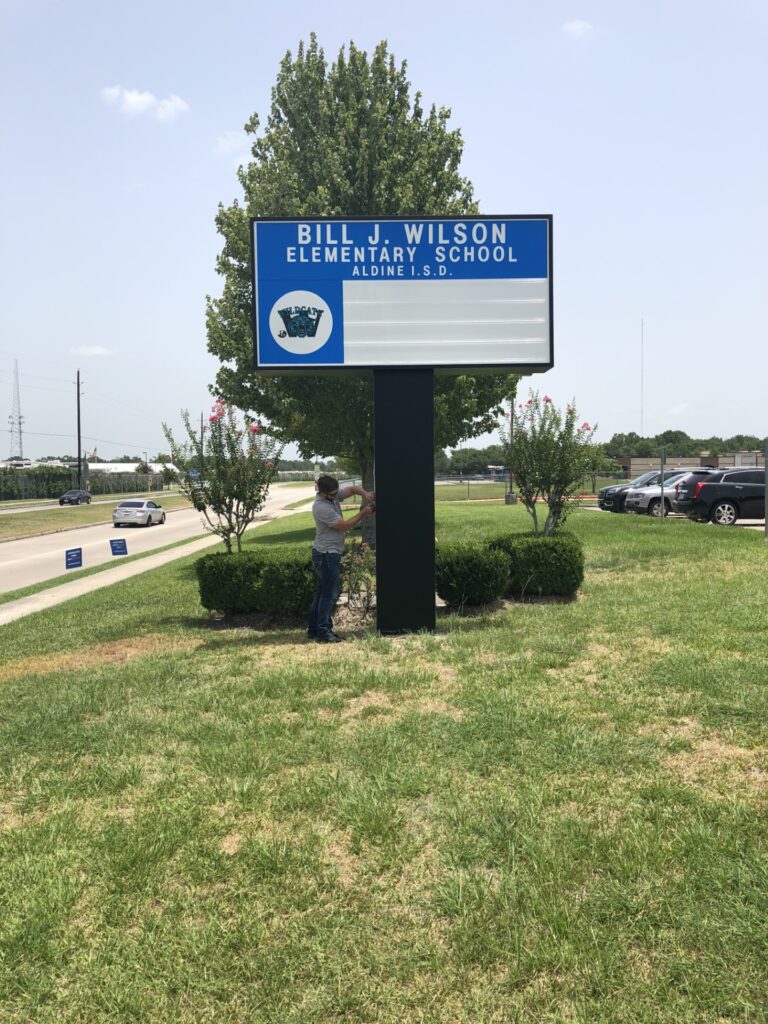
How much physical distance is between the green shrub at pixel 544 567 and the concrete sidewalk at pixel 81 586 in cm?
768

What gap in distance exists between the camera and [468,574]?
887 cm

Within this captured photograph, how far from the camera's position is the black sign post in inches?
309

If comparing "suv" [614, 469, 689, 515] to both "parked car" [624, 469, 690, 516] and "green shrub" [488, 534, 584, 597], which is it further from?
"green shrub" [488, 534, 584, 597]

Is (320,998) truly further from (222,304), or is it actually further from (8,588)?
(222,304)

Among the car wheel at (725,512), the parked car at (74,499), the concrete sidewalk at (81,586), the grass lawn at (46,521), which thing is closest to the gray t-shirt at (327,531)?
the concrete sidewalk at (81,586)

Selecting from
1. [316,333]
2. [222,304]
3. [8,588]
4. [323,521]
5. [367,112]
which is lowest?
[8,588]

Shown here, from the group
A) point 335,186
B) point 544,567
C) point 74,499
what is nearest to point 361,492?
point 544,567

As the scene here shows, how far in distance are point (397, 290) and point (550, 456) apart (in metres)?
4.17

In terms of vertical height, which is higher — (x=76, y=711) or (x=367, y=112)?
(x=367, y=112)

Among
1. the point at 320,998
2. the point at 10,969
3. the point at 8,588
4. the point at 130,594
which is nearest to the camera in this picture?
the point at 320,998

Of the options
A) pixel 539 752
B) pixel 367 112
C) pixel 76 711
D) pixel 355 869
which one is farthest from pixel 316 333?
pixel 367 112

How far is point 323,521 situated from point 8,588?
1060cm

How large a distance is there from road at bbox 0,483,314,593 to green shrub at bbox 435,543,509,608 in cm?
1031

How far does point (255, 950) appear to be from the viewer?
2.59m
